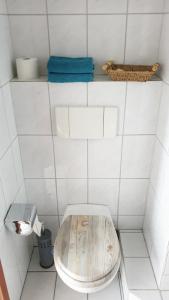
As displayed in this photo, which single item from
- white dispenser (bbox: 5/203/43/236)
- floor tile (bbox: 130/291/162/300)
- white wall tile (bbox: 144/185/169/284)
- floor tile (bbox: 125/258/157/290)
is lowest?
floor tile (bbox: 130/291/162/300)

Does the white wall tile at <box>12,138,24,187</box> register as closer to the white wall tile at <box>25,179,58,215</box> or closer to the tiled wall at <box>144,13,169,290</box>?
the white wall tile at <box>25,179,58,215</box>

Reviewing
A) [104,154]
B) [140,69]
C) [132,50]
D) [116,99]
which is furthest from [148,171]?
[132,50]

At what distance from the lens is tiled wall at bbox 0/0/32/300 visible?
1.19 meters

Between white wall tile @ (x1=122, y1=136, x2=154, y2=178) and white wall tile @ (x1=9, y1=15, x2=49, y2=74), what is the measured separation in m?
0.67

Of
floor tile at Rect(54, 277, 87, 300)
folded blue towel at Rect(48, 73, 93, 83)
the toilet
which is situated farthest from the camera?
floor tile at Rect(54, 277, 87, 300)

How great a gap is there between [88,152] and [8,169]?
1.54 feet

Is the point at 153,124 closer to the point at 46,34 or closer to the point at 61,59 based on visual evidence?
the point at 61,59

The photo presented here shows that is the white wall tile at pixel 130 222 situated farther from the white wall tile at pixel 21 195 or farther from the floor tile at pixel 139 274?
the white wall tile at pixel 21 195

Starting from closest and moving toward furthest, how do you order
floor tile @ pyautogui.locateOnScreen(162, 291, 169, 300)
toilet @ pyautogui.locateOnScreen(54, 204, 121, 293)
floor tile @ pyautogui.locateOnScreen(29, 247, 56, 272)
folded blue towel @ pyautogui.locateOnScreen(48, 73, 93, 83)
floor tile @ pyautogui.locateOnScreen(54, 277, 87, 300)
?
toilet @ pyautogui.locateOnScreen(54, 204, 121, 293)
folded blue towel @ pyautogui.locateOnScreen(48, 73, 93, 83)
floor tile @ pyautogui.locateOnScreen(162, 291, 169, 300)
floor tile @ pyautogui.locateOnScreen(54, 277, 87, 300)
floor tile @ pyautogui.locateOnScreen(29, 247, 56, 272)

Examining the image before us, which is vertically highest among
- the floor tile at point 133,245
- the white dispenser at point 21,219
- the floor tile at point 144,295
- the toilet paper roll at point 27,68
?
the toilet paper roll at point 27,68

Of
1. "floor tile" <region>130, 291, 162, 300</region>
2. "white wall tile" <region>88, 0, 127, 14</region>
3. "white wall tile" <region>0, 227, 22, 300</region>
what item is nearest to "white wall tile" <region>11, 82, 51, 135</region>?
"white wall tile" <region>88, 0, 127, 14</region>

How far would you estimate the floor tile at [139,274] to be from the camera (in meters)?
1.40

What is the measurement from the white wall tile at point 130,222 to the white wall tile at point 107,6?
1254mm

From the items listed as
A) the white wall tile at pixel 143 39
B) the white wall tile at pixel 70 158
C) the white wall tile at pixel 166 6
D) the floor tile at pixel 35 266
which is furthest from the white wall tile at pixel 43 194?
the white wall tile at pixel 166 6
